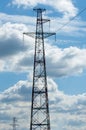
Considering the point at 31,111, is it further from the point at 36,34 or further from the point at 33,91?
the point at 36,34

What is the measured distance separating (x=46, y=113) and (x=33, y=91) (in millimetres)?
4376

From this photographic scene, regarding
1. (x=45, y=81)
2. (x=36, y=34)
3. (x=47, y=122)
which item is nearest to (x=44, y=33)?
(x=36, y=34)

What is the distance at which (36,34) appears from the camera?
100 metres

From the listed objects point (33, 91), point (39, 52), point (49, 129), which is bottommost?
point (49, 129)

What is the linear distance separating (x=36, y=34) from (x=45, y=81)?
820cm

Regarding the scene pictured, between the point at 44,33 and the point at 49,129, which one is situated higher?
the point at 44,33

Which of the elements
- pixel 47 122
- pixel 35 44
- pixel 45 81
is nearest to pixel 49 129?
pixel 47 122

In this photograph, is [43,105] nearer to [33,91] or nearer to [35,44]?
[33,91]

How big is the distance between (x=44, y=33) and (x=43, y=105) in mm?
12018

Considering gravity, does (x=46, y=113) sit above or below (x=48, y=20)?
below

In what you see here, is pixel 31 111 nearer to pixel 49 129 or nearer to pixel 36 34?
pixel 49 129

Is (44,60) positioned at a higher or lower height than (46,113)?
higher

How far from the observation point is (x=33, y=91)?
98750 mm

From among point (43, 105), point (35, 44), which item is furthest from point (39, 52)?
point (43, 105)
